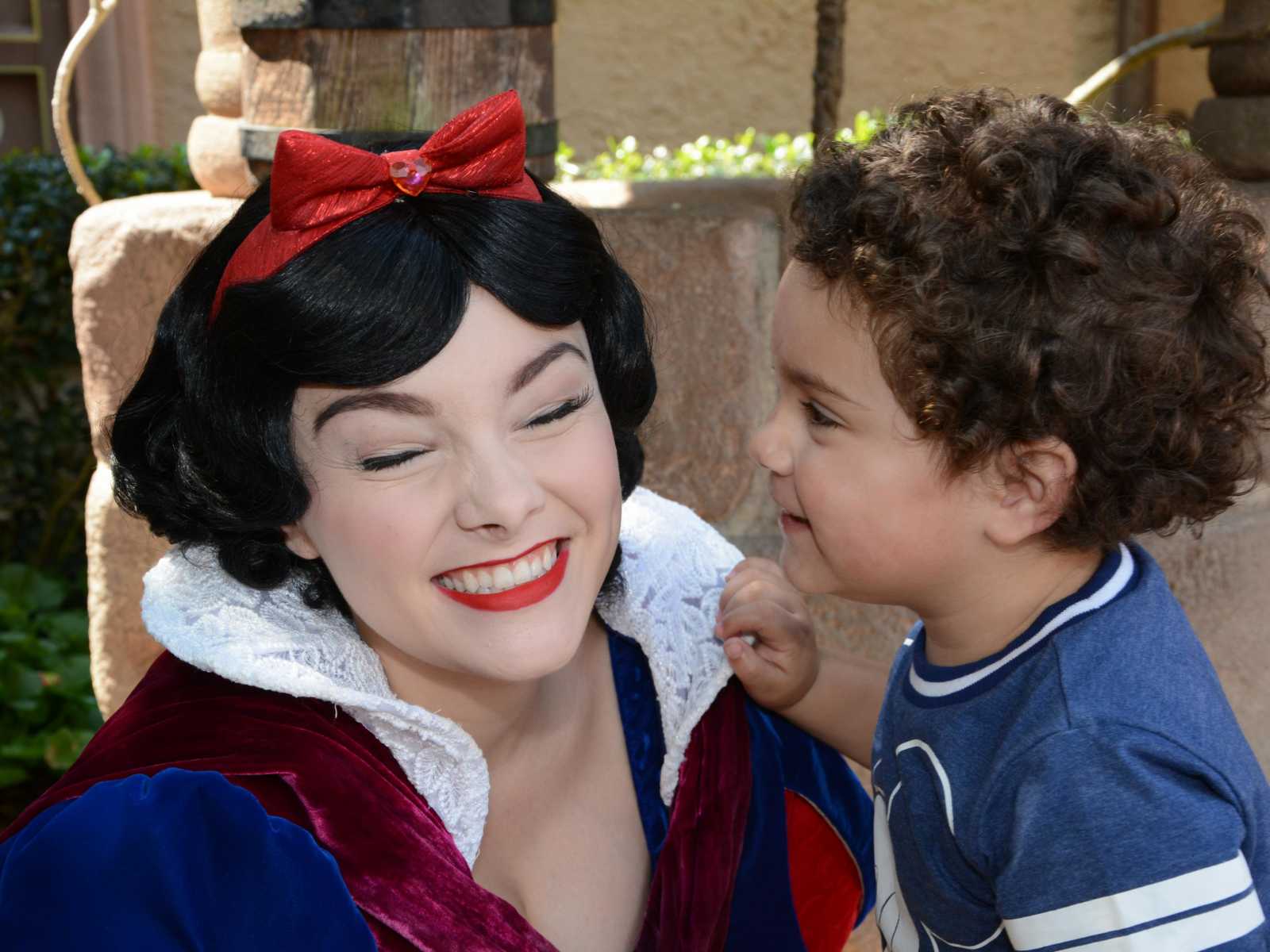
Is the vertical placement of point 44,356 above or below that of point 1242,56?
below

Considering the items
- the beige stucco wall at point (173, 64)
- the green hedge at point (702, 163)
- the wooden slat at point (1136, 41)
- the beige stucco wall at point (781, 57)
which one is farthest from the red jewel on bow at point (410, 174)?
the wooden slat at point (1136, 41)

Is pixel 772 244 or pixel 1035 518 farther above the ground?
pixel 772 244

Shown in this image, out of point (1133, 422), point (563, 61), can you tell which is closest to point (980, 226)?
point (1133, 422)

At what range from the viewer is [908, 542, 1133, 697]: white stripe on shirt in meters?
1.43

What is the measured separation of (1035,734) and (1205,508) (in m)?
0.36

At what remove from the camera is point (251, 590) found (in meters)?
1.45

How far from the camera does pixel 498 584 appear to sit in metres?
→ 1.35

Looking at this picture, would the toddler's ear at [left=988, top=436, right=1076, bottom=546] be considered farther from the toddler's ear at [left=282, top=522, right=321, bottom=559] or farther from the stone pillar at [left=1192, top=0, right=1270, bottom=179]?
the stone pillar at [left=1192, top=0, right=1270, bottom=179]

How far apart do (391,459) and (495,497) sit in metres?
0.10

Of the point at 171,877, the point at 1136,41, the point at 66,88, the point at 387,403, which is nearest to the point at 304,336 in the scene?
the point at 387,403

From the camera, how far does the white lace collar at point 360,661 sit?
52.4 inches

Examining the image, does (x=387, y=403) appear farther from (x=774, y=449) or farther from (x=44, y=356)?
(x=44, y=356)

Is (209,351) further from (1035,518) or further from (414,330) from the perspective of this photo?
(1035,518)

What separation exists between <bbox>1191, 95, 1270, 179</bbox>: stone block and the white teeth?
137cm
